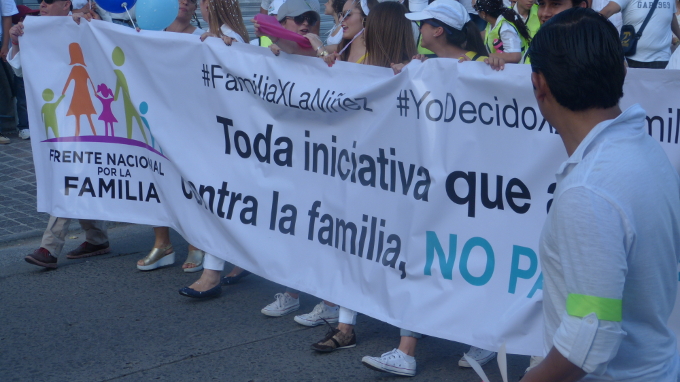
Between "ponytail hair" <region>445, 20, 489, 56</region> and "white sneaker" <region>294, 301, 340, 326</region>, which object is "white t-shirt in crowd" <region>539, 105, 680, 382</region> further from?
"white sneaker" <region>294, 301, 340, 326</region>

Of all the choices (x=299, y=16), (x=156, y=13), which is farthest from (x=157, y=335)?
(x=299, y=16)

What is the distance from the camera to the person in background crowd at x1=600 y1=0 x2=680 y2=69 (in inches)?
251

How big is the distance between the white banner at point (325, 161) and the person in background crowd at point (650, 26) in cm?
327

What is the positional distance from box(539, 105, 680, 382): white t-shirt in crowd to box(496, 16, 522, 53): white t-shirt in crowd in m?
3.56

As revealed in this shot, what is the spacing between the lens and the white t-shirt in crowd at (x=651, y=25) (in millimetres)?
6395

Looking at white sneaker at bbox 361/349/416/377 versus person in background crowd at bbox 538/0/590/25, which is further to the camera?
person in background crowd at bbox 538/0/590/25

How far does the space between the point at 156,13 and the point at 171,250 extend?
1.74 m

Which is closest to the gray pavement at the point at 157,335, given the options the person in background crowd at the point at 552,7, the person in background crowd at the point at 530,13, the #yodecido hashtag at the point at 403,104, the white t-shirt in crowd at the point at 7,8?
the #yodecido hashtag at the point at 403,104

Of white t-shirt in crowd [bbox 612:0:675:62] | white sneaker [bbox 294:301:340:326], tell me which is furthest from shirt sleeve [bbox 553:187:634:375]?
white t-shirt in crowd [bbox 612:0:675:62]

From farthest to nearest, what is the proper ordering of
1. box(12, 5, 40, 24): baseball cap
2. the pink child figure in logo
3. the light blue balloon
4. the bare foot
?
box(12, 5, 40, 24): baseball cap → the pink child figure in logo → the light blue balloon → the bare foot

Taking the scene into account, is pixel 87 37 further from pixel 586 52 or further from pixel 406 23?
pixel 586 52

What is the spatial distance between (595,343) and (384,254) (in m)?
2.53

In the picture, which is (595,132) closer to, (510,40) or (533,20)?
(510,40)

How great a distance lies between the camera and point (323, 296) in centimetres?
421
